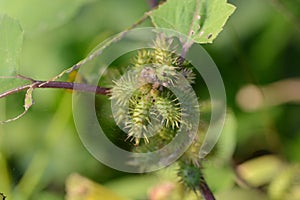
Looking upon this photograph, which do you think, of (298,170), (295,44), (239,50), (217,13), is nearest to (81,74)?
(217,13)

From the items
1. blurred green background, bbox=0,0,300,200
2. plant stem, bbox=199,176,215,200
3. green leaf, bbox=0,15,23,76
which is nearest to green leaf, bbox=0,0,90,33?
blurred green background, bbox=0,0,300,200

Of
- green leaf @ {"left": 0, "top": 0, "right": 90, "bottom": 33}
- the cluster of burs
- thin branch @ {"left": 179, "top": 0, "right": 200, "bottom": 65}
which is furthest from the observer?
green leaf @ {"left": 0, "top": 0, "right": 90, "bottom": 33}

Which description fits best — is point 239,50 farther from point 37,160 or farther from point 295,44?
point 37,160

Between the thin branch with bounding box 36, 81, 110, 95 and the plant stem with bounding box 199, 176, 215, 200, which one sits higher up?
the thin branch with bounding box 36, 81, 110, 95

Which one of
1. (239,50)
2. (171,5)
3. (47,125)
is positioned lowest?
(171,5)

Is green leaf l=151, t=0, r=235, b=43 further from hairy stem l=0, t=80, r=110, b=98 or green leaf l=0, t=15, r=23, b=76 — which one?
green leaf l=0, t=15, r=23, b=76

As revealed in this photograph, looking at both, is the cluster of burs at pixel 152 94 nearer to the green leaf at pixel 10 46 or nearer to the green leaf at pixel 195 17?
the green leaf at pixel 195 17

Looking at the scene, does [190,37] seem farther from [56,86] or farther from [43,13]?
[43,13]
